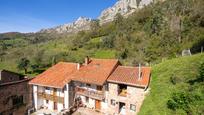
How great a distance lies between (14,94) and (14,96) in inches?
11.9

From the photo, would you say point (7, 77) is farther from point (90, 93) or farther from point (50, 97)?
point (90, 93)

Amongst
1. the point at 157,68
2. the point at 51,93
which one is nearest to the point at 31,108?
the point at 51,93

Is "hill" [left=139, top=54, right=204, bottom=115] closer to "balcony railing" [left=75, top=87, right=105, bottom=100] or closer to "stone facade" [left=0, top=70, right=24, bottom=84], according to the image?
"balcony railing" [left=75, top=87, right=105, bottom=100]

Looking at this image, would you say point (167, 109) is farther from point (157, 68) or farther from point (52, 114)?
point (52, 114)

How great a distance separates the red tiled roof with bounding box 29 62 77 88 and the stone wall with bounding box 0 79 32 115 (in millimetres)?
1595

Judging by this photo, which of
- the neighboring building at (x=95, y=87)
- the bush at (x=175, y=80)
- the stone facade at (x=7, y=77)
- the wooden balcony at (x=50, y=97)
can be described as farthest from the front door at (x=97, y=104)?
the stone facade at (x=7, y=77)

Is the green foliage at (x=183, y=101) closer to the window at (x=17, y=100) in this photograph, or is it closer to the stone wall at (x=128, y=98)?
the stone wall at (x=128, y=98)

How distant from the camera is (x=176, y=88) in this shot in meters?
22.5

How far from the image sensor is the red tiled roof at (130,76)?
27.1m

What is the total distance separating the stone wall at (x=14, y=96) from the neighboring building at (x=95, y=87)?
122cm

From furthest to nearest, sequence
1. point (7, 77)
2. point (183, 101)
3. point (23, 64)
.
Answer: point (23, 64)
point (7, 77)
point (183, 101)

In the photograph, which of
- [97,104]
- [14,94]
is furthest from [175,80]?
[14,94]

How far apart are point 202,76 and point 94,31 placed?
68.8 metres

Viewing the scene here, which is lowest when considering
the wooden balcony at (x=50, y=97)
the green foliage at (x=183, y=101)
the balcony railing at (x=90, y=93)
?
the wooden balcony at (x=50, y=97)
